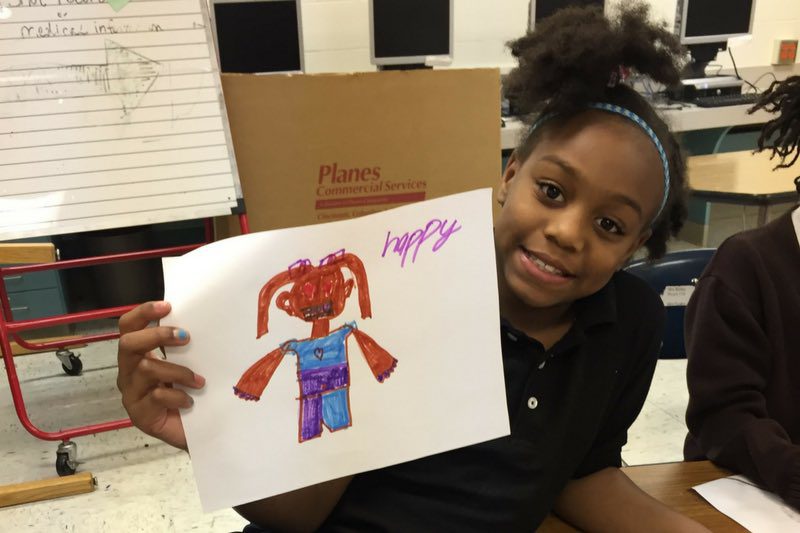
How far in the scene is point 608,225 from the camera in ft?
2.31

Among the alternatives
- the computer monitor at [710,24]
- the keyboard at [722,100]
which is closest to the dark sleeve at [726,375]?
the keyboard at [722,100]

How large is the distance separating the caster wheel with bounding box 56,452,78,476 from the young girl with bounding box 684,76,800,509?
1.65 meters

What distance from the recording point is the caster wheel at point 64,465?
1.75 m

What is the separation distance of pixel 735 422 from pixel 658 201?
311 millimetres

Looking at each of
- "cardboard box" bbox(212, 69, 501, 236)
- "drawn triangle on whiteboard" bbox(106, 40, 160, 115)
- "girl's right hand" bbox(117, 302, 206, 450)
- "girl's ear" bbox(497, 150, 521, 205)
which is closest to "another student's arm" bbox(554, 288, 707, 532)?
"girl's ear" bbox(497, 150, 521, 205)

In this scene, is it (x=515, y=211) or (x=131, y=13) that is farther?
(x=131, y=13)

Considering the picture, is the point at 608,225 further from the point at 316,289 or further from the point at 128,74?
the point at 128,74

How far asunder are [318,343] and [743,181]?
81.7 inches

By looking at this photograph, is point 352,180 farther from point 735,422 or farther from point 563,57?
point 735,422

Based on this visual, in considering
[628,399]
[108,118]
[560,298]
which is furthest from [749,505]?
[108,118]

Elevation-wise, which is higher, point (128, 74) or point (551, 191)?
point (128, 74)

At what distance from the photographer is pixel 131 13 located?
149cm

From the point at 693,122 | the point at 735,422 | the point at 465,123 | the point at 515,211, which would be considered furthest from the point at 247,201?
the point at 693,122

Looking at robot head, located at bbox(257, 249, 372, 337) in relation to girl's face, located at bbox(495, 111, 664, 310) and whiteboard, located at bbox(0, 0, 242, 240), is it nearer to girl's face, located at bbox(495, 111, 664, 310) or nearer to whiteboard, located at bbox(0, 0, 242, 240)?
girl's face, located at bbox(495, 111, 664, 310)
